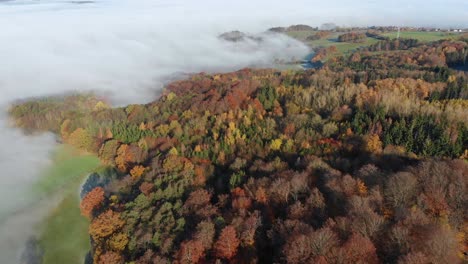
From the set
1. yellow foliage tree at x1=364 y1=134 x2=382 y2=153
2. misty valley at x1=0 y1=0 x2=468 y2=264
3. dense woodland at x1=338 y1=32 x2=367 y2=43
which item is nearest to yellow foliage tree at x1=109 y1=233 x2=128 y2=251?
misty valley at x1=0 y1=0 x2=468 y2=264

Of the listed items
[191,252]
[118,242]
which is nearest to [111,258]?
[118,242]

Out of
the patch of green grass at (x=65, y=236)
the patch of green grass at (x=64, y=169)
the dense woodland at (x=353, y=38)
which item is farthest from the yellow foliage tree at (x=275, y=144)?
the dense woodland at (x=353, y=38)

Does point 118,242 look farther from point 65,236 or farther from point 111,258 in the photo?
point 65,236

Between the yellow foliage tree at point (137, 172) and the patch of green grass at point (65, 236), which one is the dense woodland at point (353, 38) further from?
the patch of green grass at point (65, 236)

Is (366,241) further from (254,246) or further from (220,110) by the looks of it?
(220,110)

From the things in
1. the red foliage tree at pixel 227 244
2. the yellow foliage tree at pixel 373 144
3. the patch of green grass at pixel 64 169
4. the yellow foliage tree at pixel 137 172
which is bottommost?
the patch of green grass at pixel 64 169

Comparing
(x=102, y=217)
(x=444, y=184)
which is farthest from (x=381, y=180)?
(x=102, y=217)
